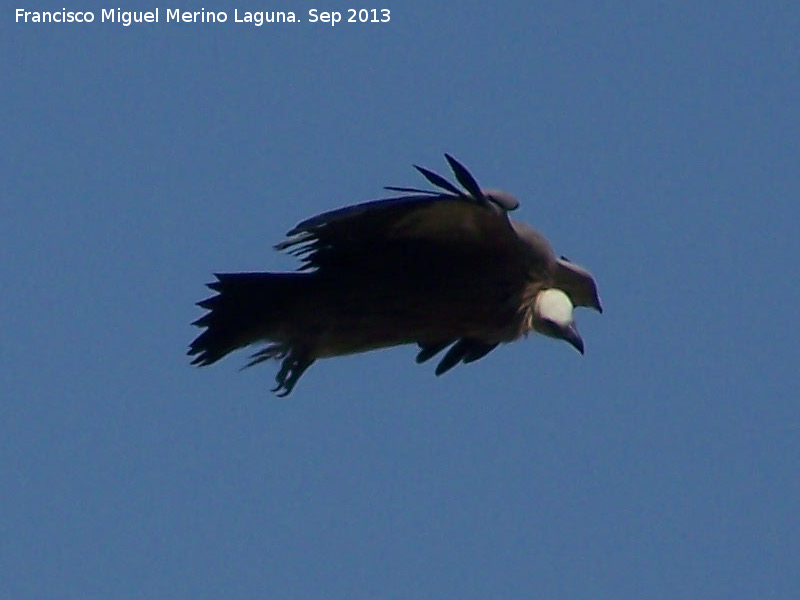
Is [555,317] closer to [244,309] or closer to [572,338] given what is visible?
[572,338]

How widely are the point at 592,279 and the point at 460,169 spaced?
154 cm

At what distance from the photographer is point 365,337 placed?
8.79 m

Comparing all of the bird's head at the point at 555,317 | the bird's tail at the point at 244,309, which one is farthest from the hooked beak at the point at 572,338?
the bird's tail at the point at 244,309

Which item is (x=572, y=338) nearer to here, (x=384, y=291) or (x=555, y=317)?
(x=555, y=317)

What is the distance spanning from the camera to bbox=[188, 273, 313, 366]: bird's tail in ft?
28.4

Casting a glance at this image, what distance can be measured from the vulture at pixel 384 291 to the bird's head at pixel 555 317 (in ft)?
0.04

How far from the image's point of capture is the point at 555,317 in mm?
9031

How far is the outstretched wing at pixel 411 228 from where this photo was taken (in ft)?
26.7

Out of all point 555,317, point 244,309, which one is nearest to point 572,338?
point 555,317

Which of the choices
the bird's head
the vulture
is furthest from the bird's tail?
the bird's head

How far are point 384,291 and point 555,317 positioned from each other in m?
0.90

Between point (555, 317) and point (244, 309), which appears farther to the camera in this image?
point (555, 317)

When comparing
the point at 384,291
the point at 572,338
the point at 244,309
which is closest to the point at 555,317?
the point at 572,338

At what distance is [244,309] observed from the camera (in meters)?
8.72
